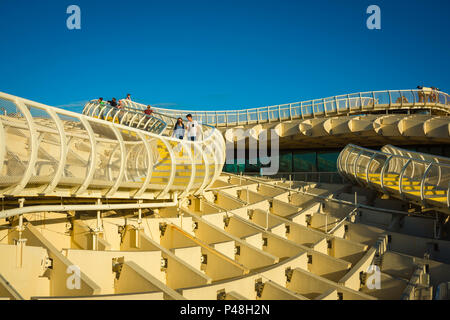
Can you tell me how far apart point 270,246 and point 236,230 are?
1.44 m

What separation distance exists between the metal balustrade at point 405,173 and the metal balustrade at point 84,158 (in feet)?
20.8

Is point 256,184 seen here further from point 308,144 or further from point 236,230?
point 308,144

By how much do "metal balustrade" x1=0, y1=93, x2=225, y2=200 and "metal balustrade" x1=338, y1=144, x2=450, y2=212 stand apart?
6344mm

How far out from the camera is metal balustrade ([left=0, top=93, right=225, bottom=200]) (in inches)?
253

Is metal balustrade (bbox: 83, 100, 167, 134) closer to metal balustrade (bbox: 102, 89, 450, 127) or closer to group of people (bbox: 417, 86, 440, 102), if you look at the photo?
metal balustrade (bbox: 102, 89, 450, 127)

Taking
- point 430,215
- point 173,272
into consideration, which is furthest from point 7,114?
point 430,215

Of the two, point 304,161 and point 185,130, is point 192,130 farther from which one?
point 304,161

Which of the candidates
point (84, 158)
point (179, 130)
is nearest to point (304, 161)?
point (179, 130)

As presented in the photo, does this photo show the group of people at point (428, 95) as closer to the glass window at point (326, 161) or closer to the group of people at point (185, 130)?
the glass window at point (326, 161)

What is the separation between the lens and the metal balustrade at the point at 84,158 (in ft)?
21.1

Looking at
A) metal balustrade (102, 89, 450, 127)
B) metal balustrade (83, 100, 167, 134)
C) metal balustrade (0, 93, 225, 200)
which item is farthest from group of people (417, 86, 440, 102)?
A: metal balustrade (0, 93, 225, 200)

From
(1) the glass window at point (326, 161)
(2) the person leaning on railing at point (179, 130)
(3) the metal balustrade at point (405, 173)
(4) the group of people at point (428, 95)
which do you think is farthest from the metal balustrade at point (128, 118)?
(4) the group of people at point (428, 95)

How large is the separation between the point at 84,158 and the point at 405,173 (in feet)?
38.5

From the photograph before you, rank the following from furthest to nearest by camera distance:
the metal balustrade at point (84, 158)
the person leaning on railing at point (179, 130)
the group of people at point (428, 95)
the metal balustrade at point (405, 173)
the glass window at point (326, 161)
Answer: the glass window at point (326, 161), the group of people at point (428, 95), the person leaning on railing at point (179, 130), the metal balustrade at point (405, 173), the metal balustrade at point (84, 158)
